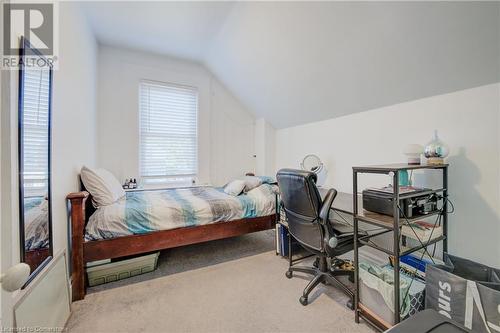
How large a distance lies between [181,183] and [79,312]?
7.07ft

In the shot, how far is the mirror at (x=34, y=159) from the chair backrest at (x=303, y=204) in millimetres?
1580

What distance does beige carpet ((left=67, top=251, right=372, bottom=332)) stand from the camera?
1443mm

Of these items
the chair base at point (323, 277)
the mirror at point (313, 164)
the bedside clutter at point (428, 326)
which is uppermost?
the mirror at point (313, 164)

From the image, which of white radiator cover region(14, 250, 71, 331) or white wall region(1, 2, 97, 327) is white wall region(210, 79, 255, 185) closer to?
white wall region(1, 2, 97, 327)

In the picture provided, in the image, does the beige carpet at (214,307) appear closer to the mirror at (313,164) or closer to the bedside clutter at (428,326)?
the bedside clutter at (428,326)

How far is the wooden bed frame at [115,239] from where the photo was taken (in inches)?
66.6

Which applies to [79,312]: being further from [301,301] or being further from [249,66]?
[249,66]

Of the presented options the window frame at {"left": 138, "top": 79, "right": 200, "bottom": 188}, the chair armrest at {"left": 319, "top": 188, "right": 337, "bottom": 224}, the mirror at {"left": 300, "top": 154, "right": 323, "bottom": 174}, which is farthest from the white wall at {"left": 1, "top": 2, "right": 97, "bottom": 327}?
the mirror at {"left": 300, "top": 154, "right": 323, "bottom": 174}

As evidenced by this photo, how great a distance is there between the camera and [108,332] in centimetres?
140

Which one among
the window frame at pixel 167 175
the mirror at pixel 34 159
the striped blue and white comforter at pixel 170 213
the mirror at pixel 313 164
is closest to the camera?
the mirror at pixel 34 159

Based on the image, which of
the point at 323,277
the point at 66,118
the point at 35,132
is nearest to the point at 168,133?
the point at 66,118

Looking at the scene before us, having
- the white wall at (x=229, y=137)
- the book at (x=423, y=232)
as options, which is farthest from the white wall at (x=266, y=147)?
the book at (x=423, y=232)

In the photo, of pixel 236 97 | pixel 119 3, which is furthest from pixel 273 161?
pixel 119 3

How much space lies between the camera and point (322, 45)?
1984mm
